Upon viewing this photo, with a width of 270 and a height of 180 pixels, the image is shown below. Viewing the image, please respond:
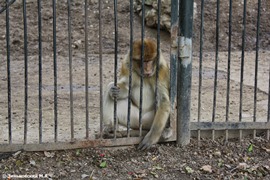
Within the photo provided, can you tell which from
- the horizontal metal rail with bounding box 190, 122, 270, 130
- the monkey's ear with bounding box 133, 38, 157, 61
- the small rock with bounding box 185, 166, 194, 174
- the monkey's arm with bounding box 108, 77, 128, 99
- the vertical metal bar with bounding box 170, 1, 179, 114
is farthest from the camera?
the horizontal metal rail with bounding box 190, 122, 270, 130

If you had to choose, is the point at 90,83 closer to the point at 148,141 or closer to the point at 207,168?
the point at 148,141

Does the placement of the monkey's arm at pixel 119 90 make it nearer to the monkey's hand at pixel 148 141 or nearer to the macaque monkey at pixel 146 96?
the macaque monkey at pixel 146 96

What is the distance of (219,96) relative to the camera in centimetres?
721

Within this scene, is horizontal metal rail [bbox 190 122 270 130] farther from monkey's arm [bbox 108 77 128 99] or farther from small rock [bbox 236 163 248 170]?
monkey's arm [bbox 108 77 128 99]

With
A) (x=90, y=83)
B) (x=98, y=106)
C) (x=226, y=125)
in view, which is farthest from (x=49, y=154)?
(x=90, y=83)

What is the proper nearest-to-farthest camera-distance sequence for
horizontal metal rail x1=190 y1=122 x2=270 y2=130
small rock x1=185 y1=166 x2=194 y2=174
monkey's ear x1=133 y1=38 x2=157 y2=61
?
small rock x1=185 y1=166 x2=194 y2=174 < monkey's ear x1=133 y1=38 x2=157 y2=61 < horizontal metal rail x1=190 y1=122 x2=270 y2=130

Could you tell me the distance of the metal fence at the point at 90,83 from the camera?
482 centimetres

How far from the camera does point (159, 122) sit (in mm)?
5004

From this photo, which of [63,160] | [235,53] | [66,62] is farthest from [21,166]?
[235,53]

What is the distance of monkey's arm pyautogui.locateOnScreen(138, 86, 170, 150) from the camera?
501 cm

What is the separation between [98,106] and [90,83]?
1.33 m

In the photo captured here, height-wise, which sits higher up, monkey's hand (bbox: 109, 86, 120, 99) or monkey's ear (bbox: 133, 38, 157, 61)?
monkey's ear (bbox: 133, 38, 157, 61)

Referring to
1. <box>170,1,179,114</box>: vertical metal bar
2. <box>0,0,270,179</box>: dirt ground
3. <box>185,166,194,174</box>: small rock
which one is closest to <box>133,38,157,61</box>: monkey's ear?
<box>170,1,179,114</box>: vertical metal bar

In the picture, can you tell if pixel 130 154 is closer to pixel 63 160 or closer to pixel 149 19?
pixel 63 160
